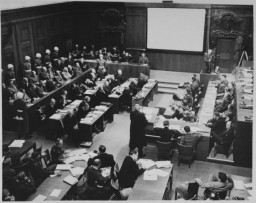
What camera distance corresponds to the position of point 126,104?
12625 millimetres

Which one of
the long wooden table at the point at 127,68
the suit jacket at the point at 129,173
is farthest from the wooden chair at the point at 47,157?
the long wooden table at the point at 127,68

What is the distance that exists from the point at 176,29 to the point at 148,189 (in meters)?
11.6

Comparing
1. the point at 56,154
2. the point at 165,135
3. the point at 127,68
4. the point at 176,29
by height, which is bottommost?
the point at 56,154

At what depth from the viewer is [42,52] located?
15.6 meters

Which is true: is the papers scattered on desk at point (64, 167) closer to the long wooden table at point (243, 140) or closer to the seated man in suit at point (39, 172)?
the seated man in suit at point (39, 172)

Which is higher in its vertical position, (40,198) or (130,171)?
(130,171)

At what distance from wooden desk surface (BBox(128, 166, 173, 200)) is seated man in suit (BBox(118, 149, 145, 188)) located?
0.13 metres

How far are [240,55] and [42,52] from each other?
9.23 meters

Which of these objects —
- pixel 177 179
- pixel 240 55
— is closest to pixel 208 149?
pixel 177 179

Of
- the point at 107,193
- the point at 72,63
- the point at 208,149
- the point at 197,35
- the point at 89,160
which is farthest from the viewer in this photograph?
the point at 197,35

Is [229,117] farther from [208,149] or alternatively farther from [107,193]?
[107,193]

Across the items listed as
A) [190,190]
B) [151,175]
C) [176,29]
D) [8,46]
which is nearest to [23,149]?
[151,175]

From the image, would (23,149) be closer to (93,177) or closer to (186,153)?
(93,177)

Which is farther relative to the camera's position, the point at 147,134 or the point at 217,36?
the point at 217,36
